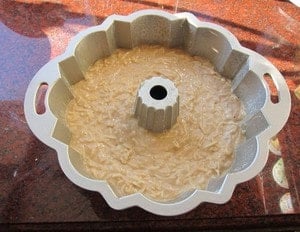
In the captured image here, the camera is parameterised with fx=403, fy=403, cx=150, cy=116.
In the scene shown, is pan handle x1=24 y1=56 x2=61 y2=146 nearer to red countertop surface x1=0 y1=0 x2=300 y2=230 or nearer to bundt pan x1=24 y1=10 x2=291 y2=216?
bundt pan x1=24 y1=10 x2=291 y2=216

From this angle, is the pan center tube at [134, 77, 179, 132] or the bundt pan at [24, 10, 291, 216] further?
the pan center tube at [134, 77, 179, 132]

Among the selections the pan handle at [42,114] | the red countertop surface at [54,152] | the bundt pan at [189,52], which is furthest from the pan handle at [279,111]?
the pan handle at [42,114]

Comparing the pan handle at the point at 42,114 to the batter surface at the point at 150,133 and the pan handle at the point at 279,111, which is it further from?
the pan handle at the point at 279,111

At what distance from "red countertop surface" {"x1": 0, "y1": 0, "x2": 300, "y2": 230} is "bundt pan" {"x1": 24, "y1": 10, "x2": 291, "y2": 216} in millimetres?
84

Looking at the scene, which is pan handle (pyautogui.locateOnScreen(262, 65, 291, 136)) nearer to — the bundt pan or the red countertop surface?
the bundt pan

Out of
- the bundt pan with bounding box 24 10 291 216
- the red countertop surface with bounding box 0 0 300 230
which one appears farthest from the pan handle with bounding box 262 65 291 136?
the red countertop surface with bounding box 0 0 300 230

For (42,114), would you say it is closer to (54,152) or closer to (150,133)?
(54,152)

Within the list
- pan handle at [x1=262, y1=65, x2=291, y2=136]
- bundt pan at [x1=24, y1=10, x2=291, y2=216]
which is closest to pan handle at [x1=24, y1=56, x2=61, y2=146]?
bundt pan at [x1=24, y1=10, x2=291, y2=216]

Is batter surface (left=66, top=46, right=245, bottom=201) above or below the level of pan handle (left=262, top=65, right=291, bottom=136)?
below

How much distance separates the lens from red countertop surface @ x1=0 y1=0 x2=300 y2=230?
2.76ft

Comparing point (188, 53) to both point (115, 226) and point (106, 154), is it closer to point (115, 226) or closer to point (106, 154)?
point (106, 154)

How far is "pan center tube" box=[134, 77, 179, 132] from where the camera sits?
861 millimetres

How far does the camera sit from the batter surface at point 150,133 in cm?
85

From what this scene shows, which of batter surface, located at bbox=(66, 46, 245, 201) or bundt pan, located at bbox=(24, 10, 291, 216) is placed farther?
batter surface, located at bbox=(66, 46, 245, 201)
